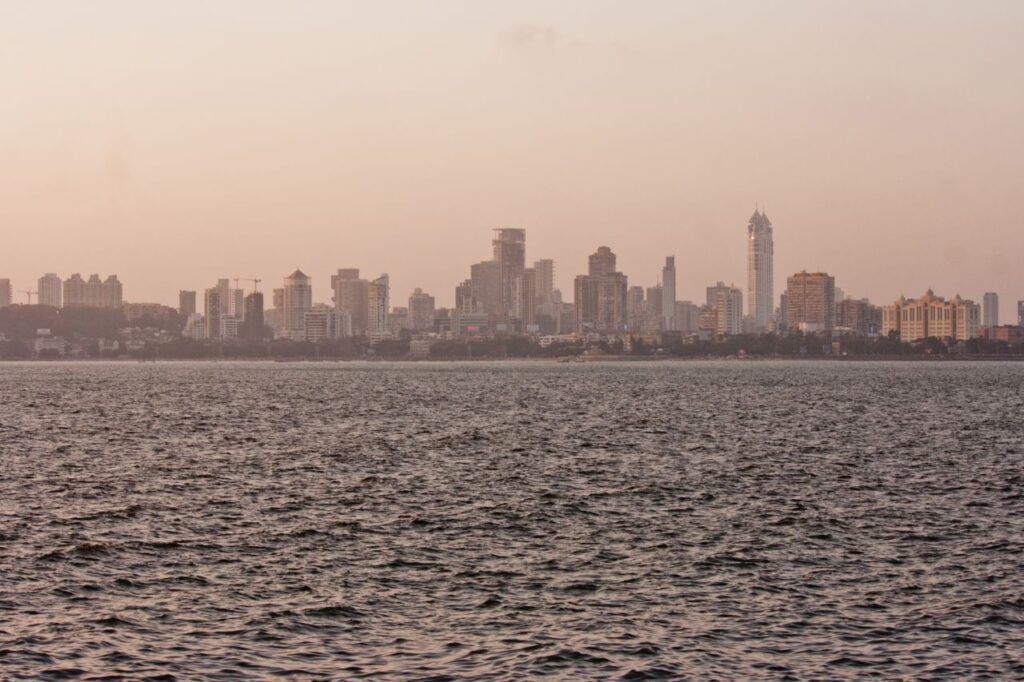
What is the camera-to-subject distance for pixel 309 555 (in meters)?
35.9

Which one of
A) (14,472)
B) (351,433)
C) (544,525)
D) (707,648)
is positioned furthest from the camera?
(351,433)

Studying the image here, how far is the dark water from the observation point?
2572 centimetres

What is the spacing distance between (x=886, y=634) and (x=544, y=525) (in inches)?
621

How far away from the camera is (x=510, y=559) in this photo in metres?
35.4

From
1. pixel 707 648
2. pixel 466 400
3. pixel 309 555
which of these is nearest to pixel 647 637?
pixel 707 648

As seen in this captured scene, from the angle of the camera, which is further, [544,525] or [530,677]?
[544,525]

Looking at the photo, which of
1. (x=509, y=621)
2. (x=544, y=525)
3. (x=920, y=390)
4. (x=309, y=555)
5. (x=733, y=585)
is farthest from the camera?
(x=920, y=390)

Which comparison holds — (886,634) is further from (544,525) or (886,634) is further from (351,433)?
(351,433)

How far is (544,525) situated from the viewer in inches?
1631

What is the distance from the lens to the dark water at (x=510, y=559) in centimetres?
2572

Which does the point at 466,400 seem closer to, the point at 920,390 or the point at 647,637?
the point at 920,390

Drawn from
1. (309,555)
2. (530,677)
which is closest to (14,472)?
(309,555)

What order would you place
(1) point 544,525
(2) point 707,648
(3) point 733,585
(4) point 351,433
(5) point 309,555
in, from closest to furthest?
(2) point 707,648
(3) point 733,585
(5) point 309,555
(1) point 544,525
(4) point 351,433

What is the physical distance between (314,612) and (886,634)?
40.9 ft
